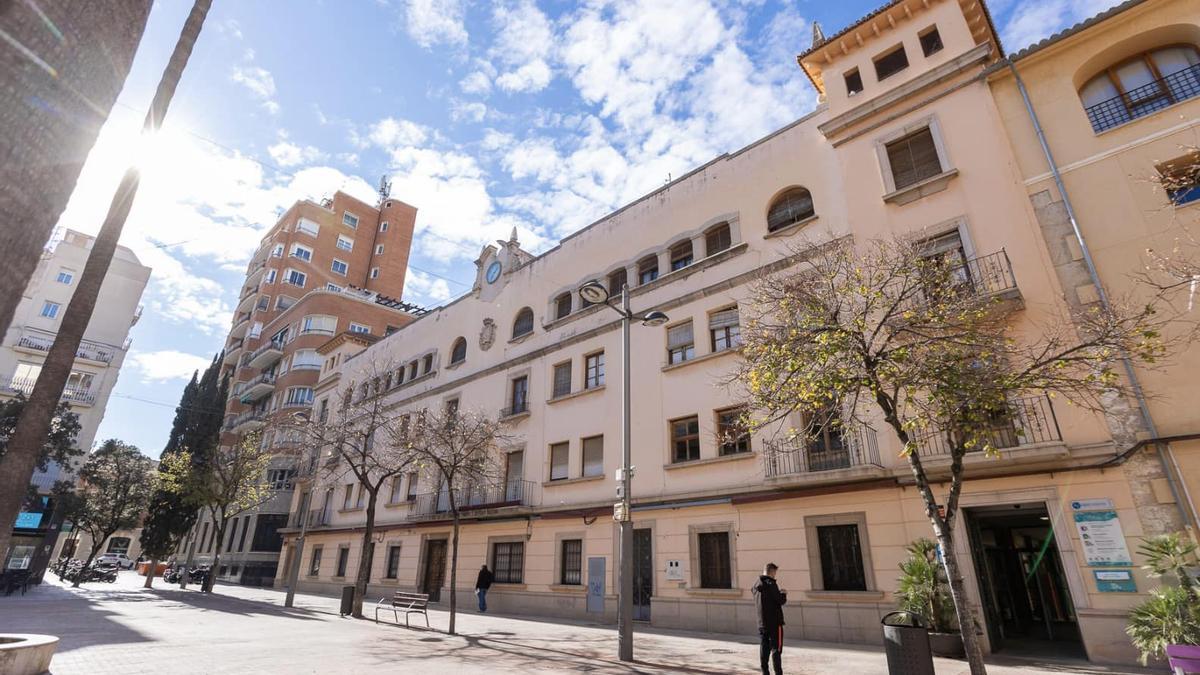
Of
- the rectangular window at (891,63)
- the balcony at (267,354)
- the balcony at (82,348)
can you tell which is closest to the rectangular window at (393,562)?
the rectangular window at (891,63)

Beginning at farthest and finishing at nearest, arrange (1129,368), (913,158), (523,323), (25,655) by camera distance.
Result: (523,323), (913,158), (1129,368), (25,655)

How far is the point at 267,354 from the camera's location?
47.1 metres

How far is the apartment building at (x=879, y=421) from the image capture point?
11.2m

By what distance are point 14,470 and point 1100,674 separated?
14.3 m

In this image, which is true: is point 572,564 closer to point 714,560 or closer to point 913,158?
point 714,560

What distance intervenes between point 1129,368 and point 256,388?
5217 centimetres

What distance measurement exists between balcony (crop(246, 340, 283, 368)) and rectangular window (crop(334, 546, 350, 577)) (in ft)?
73.8

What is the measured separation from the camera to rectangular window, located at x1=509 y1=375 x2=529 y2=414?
76.9 feet

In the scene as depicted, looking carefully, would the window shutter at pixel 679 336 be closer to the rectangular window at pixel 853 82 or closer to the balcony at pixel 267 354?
the rectangular window at pixel 853 82

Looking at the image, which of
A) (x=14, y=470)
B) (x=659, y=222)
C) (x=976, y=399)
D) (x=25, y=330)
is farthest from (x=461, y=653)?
(x=25, y=330)

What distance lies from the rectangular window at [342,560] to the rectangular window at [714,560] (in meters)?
21.4

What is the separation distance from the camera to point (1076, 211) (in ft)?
41.7

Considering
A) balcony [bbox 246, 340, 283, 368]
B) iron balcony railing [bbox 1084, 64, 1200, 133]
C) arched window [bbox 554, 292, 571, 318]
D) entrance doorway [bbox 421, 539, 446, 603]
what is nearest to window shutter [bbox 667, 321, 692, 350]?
arched window [bbox 554, 292, 571, 318]

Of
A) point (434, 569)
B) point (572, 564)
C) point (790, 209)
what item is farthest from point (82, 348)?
point (790, 209)
